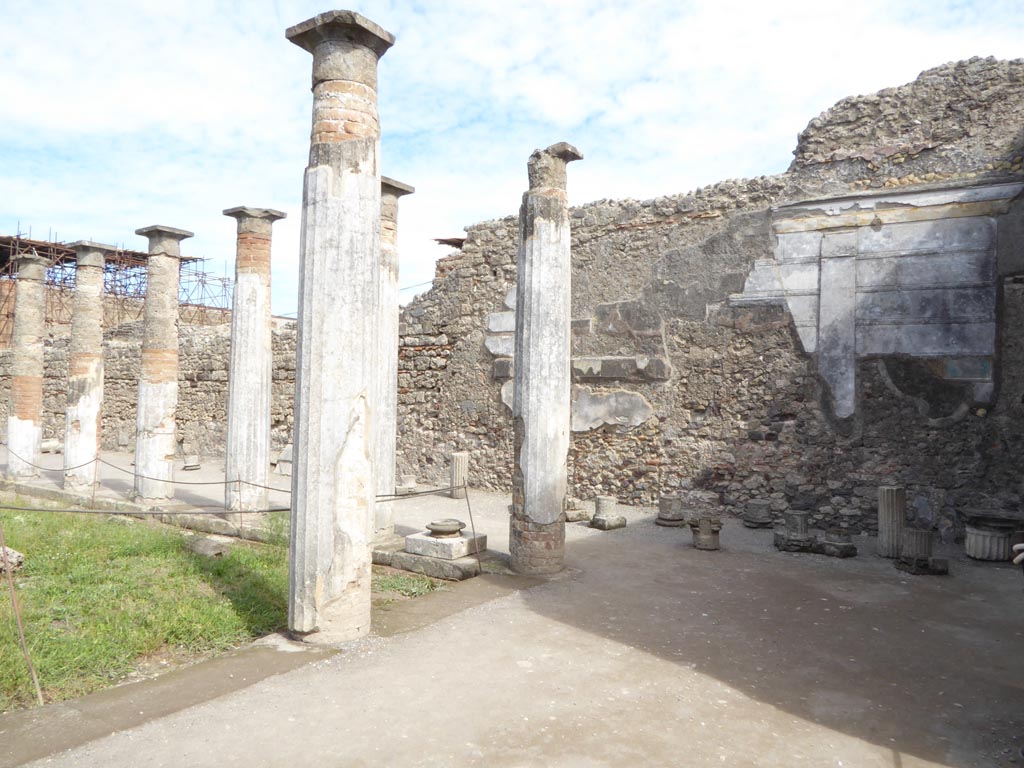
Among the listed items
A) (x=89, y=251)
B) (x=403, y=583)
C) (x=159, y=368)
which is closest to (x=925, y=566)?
(x=403, y=583)

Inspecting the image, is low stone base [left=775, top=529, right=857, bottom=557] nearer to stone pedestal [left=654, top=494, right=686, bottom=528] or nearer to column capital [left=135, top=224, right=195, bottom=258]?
stone pedestal [left=654, top=494, right=686, bottom=528]

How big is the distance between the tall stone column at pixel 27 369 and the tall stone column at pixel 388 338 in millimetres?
6914

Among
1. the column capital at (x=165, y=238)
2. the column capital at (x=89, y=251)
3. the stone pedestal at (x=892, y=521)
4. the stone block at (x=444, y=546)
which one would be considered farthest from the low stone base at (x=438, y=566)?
the column capital at (x=89, y=251)

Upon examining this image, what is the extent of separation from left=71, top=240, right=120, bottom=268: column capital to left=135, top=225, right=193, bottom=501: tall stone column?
1425mm

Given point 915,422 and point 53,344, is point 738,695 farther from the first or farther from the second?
point 53,344

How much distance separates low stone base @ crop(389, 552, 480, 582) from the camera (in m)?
5.73

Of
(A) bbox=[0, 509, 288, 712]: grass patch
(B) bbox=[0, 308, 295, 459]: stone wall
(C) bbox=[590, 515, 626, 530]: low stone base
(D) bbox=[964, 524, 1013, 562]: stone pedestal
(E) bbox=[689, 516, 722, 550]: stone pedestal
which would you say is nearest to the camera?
(A) bbox=[0, 509, 288, 712]: grass patch

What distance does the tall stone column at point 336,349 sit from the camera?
412 centimetres

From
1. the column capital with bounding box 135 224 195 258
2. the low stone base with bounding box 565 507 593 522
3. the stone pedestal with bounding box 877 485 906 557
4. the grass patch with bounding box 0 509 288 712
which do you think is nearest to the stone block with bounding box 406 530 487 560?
the grass patch with bounding box 0 509 288 712

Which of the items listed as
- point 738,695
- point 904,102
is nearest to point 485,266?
point 904,102

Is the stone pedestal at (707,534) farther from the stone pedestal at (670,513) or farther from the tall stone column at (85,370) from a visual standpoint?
the tall stone column at (85,370)

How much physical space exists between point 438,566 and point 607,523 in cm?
273

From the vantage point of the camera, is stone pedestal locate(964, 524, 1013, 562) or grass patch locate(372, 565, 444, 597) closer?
grass patch locate(372, 565, 444, 597)

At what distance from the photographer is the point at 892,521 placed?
6793 mm
